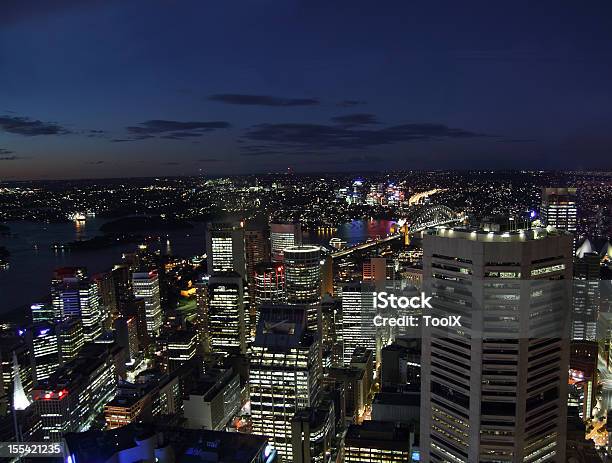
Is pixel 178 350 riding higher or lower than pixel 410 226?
lower

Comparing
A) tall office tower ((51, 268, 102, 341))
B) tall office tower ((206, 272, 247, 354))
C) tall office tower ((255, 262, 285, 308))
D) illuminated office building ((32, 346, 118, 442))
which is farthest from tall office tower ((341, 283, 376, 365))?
tall office tower ((51, 268, 102, 341))

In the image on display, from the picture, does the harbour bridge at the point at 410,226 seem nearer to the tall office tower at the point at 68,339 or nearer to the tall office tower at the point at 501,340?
the tall office tower at the point at 68,339

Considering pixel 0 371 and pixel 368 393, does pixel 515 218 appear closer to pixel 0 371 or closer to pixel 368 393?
pixel 368 393

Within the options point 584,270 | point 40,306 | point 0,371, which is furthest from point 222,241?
point 584,270

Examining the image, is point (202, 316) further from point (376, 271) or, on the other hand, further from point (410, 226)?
point (410, 226)

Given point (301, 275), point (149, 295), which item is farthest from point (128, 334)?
point (301, 275)

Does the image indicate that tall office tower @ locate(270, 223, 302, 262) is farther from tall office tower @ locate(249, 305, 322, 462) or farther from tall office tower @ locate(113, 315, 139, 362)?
tall office tower @ locate(249, 305, 322, 462)

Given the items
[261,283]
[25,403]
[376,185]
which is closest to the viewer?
[25,403]
